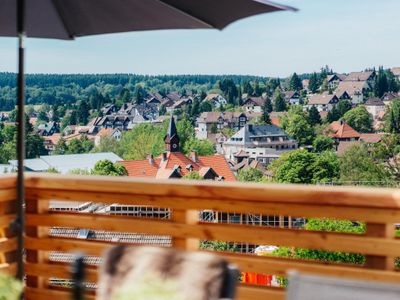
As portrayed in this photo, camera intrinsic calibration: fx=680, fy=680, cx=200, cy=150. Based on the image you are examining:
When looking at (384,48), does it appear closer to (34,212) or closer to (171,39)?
(171,39)

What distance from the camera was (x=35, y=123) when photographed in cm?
6275

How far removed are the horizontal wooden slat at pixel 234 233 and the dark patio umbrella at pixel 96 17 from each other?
32cm

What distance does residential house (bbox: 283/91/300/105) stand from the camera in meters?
76.2

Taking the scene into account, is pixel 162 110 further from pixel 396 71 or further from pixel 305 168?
pixel 396 71

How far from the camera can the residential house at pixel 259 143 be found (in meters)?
62.3

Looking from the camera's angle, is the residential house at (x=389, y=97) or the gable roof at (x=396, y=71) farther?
the gable roof at (x=396, y=71)

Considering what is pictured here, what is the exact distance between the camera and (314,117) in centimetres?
6862

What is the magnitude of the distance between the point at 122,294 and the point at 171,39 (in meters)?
72.1

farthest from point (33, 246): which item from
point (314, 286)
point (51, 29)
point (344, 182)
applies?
point (344, 182)

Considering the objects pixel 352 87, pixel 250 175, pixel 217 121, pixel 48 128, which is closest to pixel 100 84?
pixel 48 128

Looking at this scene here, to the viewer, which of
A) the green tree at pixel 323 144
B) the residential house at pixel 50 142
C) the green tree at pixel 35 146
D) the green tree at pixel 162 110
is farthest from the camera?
the green tree at pixel 162 110

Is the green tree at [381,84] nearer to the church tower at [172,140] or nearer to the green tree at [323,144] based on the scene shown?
the green tree at [323,144]

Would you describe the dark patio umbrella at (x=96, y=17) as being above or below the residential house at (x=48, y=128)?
above

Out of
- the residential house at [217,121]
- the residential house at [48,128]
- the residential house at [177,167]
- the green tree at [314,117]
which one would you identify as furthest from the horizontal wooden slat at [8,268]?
the green tree at [314,117]
